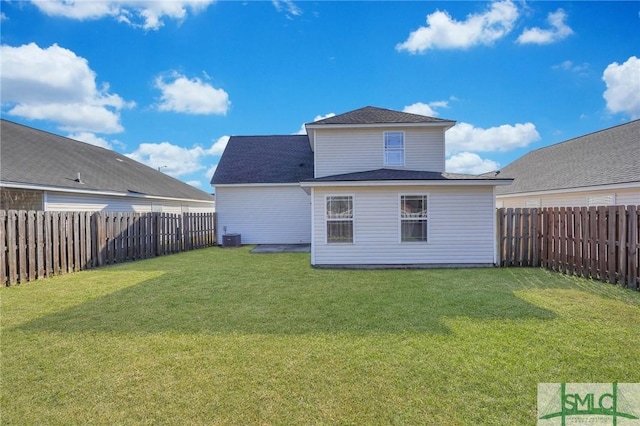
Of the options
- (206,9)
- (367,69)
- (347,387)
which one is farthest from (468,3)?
(347,387)

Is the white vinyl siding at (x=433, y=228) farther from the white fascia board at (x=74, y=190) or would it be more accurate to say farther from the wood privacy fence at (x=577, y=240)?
the white fascia board at (x=74, y=190)

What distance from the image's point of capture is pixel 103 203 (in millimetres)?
14172

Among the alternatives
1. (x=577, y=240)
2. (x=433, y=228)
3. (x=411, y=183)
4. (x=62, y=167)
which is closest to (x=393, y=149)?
(x=411, y=183)

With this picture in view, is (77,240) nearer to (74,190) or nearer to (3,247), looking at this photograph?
(3,247)

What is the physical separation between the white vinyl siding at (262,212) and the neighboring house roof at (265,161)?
0.60 metres

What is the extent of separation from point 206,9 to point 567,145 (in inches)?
817

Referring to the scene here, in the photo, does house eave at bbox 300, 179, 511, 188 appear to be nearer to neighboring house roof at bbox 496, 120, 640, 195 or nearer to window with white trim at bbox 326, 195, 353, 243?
window with white trim at bbox 326, 195, 353, 243

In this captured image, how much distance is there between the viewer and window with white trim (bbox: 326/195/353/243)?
386 inches

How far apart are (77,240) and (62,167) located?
231 inches

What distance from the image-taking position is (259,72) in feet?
50.6

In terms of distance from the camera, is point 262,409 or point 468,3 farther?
point 468,3

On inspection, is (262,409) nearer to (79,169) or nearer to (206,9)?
(206,9)

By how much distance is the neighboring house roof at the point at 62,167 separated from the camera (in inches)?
438

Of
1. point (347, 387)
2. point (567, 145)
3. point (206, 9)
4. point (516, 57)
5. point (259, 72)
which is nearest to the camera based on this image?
point (347, 387)
